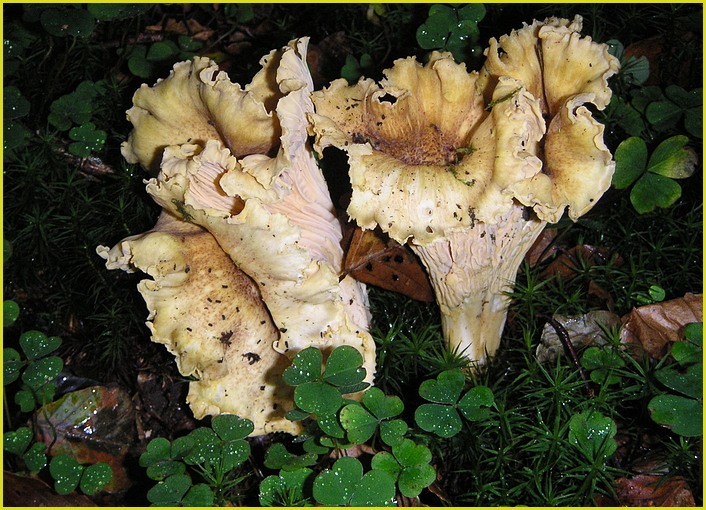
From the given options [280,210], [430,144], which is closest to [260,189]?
[280,210]

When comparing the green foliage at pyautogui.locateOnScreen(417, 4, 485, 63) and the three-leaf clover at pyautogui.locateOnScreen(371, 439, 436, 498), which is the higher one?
the green foliage at pyautogui.locateOnScreen(417, 4, 485, 63)

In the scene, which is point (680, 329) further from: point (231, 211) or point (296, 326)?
point (231, 211)

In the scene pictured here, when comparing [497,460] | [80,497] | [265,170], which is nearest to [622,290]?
[497,460]

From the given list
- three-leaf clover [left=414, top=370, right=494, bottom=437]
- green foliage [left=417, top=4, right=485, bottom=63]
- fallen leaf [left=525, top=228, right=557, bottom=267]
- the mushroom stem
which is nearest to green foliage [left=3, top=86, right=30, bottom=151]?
green foliage [left=417, top=4, right=485, bottom=63]

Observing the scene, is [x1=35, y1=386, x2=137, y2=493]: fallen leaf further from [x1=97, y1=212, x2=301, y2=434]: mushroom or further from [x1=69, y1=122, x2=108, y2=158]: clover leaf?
[x1=69, y1=122, x2=108, y2=158]: clover leaf

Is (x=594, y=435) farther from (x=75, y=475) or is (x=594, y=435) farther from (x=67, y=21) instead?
(x=67, y=21)

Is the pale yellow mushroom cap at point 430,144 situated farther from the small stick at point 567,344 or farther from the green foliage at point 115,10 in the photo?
the green foliage at point 115,10

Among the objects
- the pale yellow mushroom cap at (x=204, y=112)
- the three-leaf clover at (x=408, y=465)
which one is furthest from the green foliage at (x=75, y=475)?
the pale yellow mushroom cap at (x=204, y=112)
